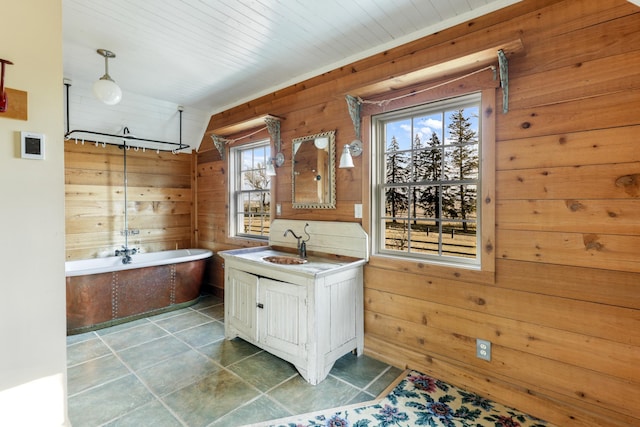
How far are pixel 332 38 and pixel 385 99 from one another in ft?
2.08

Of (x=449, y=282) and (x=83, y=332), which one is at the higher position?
(x=449, y=282)

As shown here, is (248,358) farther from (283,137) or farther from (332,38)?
(332,38)

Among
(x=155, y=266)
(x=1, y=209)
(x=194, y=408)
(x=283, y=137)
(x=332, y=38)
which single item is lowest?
(x=194, y=408)

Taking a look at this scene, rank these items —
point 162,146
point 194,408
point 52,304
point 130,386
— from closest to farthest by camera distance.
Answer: point 52,304 → point 194,408 → point 130,386 → point 162,146

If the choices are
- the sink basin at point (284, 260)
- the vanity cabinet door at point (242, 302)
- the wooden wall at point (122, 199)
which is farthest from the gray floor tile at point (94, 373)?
the wooden wall at point (122, 199)

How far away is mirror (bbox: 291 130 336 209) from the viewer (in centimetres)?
289

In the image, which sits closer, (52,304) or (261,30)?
(52,304)

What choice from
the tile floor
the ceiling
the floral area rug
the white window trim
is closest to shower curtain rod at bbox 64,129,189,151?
the ceiling

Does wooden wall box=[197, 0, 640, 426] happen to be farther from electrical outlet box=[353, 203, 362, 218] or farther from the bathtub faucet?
the bathtub faucet

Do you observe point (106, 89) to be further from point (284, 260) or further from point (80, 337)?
point (80, 337)

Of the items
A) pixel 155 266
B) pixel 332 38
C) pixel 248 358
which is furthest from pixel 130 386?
pixel 332 38

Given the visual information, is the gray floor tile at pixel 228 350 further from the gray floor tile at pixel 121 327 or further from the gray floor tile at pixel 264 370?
the gray floor tile at pixel 121 327

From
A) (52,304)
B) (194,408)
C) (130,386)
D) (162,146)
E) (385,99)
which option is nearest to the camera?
(52,304)

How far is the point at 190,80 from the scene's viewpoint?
3271 mm
